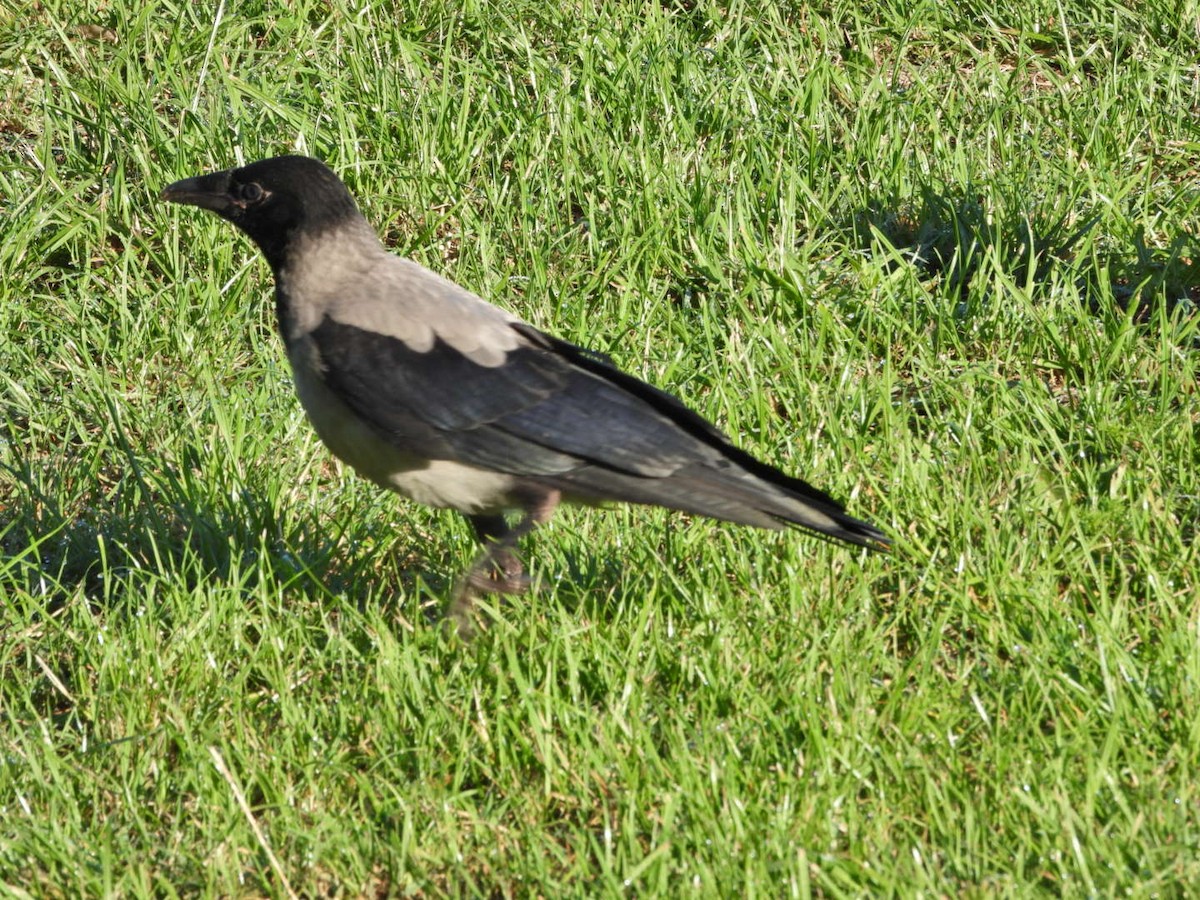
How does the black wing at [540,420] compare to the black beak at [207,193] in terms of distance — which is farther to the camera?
the black beak at [207,193]

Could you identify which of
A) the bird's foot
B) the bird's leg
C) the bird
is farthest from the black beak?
the bird's foot

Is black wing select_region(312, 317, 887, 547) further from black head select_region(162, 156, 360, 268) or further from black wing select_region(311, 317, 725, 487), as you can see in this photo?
black head select_region(162, 156, 360, 268)

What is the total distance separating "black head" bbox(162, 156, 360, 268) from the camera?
4648 mm

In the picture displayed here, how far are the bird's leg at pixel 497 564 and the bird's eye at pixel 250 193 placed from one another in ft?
3.75

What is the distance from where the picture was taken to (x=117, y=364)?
569 centimetres

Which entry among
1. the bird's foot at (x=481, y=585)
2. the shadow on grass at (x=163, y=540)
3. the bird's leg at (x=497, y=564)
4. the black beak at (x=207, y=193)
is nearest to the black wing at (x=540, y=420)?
the bird's leg at (x=497, y=564)

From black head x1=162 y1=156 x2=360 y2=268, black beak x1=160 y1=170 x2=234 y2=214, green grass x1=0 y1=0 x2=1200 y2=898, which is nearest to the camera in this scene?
green grass x1=0 y1=0 x2=1200 y2=898

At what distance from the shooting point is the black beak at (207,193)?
476 centimetres

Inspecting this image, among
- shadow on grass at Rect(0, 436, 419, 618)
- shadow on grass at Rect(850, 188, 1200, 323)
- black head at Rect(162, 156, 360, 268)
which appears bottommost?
shadow on grass at Rect(0, 436, 419, 618)

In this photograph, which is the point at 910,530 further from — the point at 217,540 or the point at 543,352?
the point at 217,540

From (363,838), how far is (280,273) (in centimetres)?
185

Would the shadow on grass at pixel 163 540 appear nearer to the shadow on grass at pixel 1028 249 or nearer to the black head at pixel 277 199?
the black head at pixel 277 199

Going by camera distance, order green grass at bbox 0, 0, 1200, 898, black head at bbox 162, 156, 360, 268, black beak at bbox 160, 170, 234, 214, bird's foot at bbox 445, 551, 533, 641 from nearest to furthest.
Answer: green grass at bbox 0, 0, 1200, 898 → bird's foot at bbox 445, 551, 533, 641 → black head at bbox 162, 156, 360, 268 → black beak at bbox 160, 170, 234, 214

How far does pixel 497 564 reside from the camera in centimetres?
443
